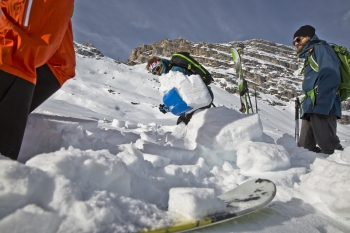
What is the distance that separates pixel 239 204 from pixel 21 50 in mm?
1709

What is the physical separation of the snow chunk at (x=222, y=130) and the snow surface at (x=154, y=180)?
0.01 m

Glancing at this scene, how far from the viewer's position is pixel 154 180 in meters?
1.49

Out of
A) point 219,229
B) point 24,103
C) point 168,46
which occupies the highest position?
point 168,46

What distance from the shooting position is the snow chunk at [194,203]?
43.7 inches

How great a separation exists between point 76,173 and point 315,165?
1.89m

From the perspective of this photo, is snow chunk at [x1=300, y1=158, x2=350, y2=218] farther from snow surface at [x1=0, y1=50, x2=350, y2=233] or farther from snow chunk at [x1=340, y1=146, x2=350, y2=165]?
snow chunk at [x1=340, y1=146, x2=350, y2=165]

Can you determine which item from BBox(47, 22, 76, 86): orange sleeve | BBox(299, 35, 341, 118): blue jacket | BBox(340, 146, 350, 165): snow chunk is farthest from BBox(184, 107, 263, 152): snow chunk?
BBox(47, 22, 76, 86): orange sleeve

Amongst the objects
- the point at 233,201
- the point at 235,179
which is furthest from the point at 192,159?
the point at 233,201

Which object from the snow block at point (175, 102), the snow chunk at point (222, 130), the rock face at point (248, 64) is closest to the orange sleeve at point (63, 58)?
the snow block at point (175, 102)

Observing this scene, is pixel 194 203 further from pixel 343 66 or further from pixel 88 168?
pixel 343 66

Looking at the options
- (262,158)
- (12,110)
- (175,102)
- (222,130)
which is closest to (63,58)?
(12,110)

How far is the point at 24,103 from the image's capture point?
1563mm

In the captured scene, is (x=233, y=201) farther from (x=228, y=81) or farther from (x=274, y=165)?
(x=228, y=81)

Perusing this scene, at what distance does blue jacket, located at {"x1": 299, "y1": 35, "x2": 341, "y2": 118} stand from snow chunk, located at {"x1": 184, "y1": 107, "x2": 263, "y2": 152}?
122 cm
